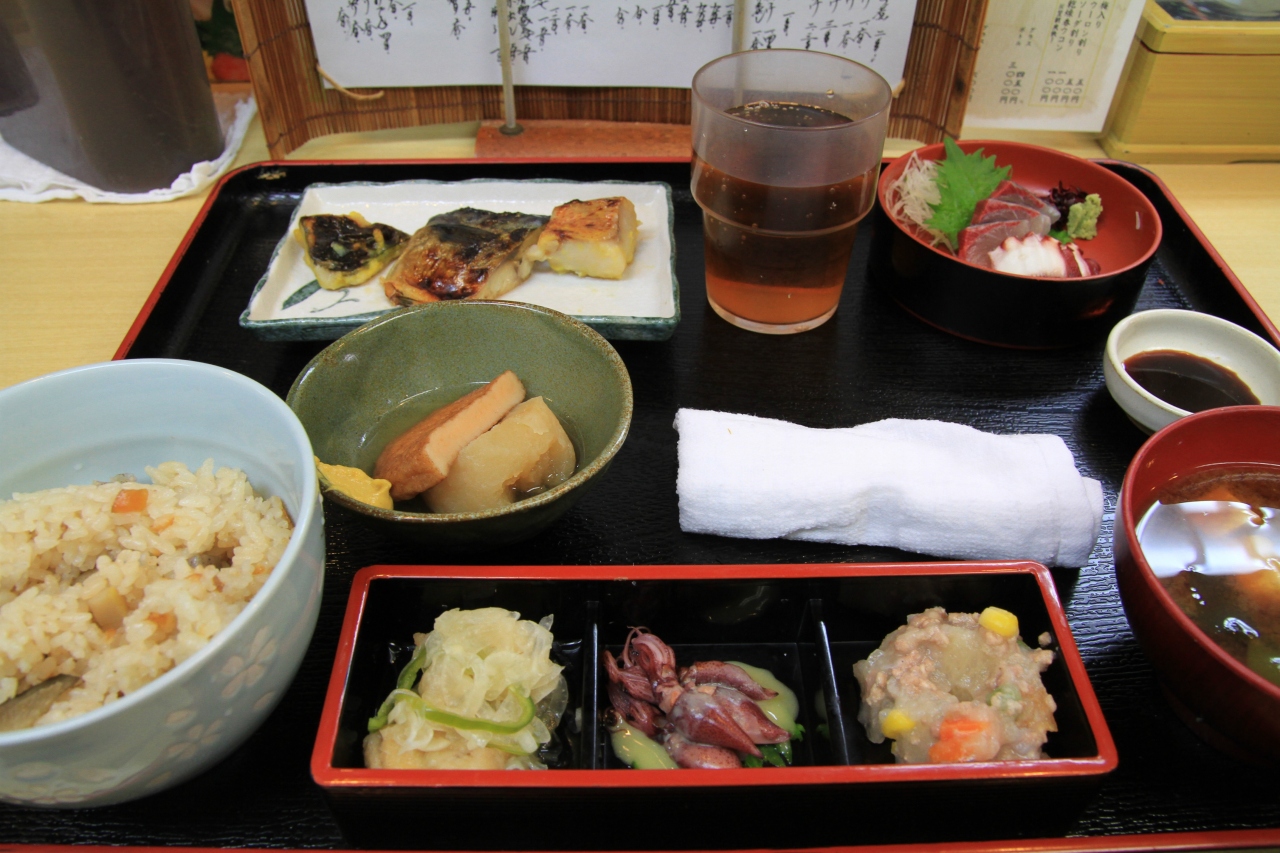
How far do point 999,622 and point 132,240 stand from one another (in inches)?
85.0

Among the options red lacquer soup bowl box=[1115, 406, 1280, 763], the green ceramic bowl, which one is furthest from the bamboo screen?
red lacquer soup bowl box=[1115, 406, 1280, 763]

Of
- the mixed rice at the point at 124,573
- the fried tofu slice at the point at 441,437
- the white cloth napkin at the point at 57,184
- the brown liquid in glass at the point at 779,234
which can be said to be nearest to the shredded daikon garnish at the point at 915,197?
the brown liquid in glass at the point at 779,234

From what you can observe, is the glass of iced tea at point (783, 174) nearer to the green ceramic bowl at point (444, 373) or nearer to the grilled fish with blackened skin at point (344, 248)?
the green ceramic bowl at point (444, 373)

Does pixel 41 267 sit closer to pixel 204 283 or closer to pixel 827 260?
pixel 204 283

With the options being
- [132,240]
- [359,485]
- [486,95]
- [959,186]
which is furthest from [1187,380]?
[132,240]

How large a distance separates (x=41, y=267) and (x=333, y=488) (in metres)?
1.45

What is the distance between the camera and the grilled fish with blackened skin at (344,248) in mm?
1837

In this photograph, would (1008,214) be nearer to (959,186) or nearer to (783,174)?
(959,186)

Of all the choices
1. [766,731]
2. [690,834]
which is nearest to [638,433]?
[766,731]

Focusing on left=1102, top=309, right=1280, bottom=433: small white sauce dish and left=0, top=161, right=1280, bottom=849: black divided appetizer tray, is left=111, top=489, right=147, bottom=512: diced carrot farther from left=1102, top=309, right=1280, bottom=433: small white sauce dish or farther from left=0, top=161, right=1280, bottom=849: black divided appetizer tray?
left=1102, top=309, right=1280, bottom=433: small white sauce dish

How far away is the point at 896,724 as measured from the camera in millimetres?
1045

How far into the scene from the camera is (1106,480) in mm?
1468

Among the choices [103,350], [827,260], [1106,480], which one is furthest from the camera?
[103,350]

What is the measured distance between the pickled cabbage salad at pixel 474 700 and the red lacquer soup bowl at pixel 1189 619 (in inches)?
29.3
